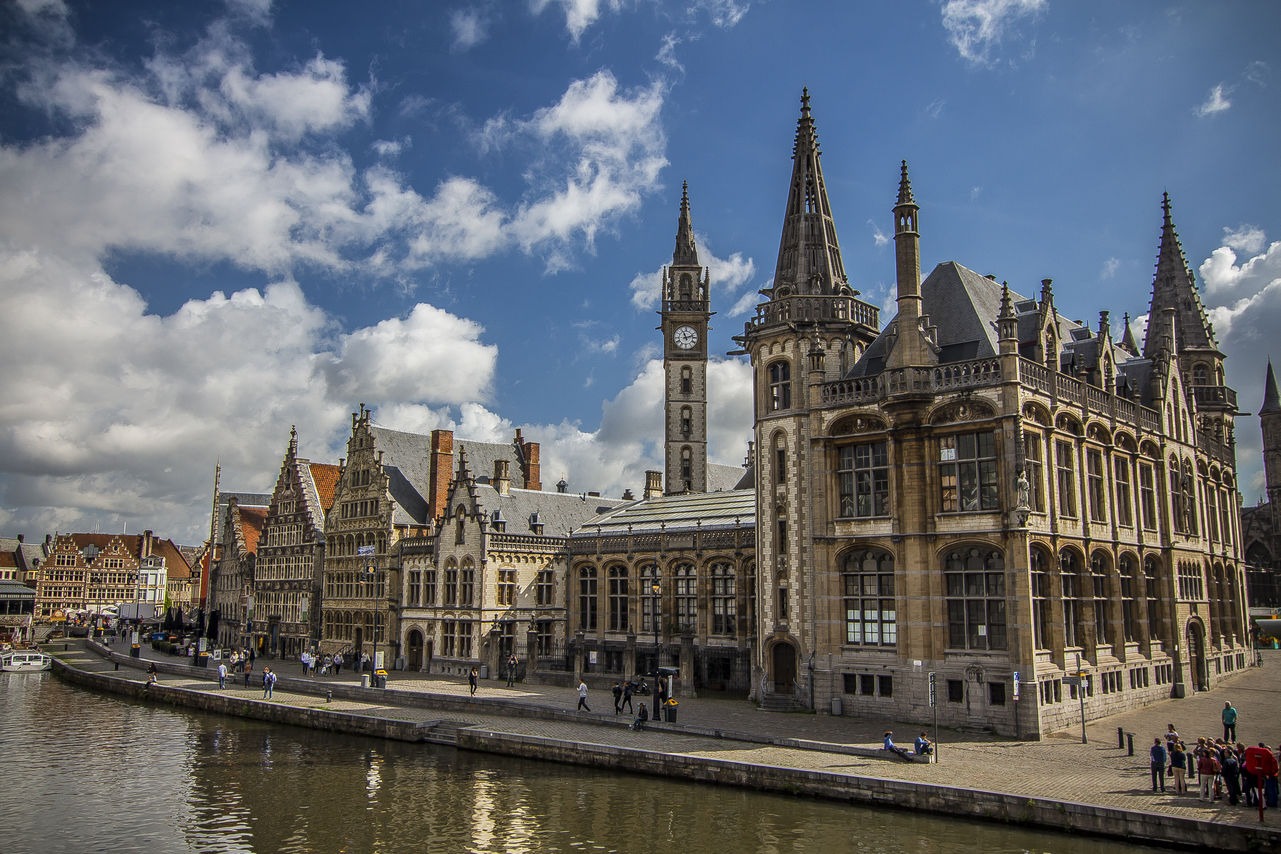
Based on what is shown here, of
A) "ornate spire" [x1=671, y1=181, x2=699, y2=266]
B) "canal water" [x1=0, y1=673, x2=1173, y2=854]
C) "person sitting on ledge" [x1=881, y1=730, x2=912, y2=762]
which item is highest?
"ornate spire" [x1=671, y1=181, x2=699, y2=266]

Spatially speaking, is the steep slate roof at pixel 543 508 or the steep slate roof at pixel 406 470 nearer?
the steep slate roof at pixel 543 508

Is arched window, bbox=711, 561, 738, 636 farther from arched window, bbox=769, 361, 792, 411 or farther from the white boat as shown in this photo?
the white boat

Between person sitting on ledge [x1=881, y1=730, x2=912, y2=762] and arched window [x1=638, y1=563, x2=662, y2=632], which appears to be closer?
person sitting on ledge [x1=881, y1=730, x2=912, y2=762]

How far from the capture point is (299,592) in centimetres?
6962

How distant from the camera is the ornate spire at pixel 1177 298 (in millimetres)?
59875

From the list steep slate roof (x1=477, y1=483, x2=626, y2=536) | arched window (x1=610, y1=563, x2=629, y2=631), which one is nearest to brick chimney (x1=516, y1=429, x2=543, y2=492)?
steep slate roof (x1=477, y1=483, x2=626, y2=536)

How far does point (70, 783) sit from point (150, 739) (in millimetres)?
8426

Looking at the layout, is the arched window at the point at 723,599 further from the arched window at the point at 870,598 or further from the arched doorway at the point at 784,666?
the arched window at the point at 870,598

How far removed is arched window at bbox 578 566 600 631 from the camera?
53125mm

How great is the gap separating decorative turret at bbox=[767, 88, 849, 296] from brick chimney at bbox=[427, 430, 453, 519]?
29.3 meters

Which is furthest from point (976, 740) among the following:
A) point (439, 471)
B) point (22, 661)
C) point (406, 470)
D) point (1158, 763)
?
point (22, 661)

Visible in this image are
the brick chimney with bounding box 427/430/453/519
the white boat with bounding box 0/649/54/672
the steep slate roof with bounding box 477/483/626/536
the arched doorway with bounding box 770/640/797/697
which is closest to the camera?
the arched doorway with bounding box 770/640/797/697

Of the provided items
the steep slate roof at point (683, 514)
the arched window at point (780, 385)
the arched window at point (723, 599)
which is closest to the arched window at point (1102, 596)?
the arched window at point (780, 385)

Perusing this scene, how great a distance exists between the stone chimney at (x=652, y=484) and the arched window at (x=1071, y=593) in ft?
116
